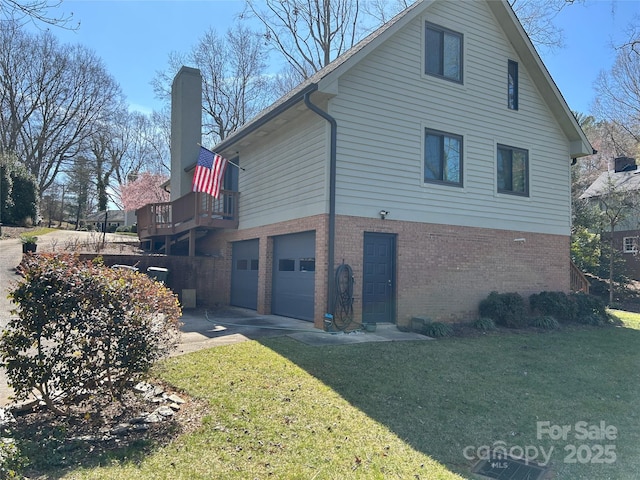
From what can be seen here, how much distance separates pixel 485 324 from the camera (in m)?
10.7

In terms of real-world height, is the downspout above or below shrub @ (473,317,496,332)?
above

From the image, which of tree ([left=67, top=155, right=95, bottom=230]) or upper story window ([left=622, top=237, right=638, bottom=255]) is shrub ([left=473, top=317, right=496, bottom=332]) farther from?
tree ([left=67, top=155, right=95, bottom=230])

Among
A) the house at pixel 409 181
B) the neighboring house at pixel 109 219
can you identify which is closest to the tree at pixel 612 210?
the house at pixel 409 181

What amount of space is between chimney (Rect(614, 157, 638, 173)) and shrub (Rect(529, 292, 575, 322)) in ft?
61.7

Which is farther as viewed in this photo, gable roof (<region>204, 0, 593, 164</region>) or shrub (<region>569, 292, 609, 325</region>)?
shrub (<region>569, 292, 609, 325</region>)

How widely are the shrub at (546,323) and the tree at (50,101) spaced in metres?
30.1

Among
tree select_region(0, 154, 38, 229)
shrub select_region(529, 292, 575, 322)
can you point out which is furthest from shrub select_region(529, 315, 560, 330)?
tree select_region(0, 154, 38, 229)

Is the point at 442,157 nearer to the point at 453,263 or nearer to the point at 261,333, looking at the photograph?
the point at 453,263

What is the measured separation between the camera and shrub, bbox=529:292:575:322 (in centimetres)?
1230

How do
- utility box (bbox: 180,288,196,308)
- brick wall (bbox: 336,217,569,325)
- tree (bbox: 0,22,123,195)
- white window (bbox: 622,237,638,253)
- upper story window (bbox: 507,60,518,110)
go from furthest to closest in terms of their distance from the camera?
tree (bbox: 0,22,123,195), white window (bbox: 622,237,638,253), utility box (bbox: 180,288,196,308), upper story window (bbox: 507,60,518,110), brick wall (bbox: 336,217,569,325)

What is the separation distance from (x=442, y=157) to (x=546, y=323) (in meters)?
5.04

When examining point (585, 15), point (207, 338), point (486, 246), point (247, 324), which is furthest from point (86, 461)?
point (585, 15)

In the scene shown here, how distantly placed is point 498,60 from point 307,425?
472 inches

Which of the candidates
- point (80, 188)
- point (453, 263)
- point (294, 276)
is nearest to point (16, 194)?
point (80, 188)
